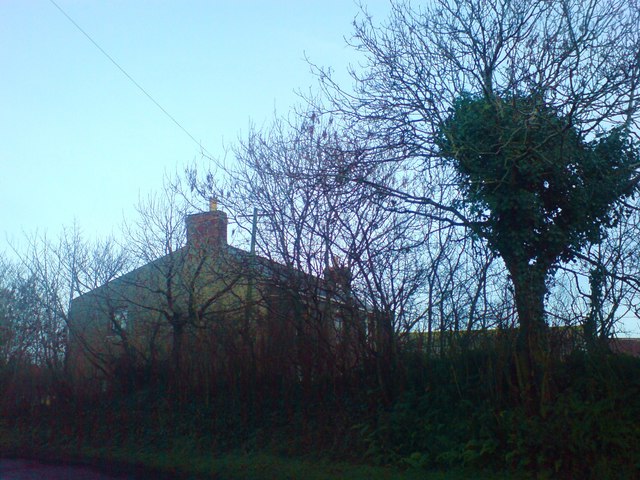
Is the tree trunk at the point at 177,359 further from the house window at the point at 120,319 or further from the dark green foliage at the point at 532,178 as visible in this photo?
the dark green foliage at the point at 532,178

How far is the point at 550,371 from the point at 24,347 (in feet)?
61.8

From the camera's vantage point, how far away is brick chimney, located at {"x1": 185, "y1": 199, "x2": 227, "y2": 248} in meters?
19.0

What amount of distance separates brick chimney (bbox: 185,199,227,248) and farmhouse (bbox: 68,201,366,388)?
0.11 ft

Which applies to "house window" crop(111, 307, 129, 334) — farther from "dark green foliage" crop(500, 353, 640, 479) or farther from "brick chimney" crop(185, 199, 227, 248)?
"dark green foliage" crop(500, 353, 640, 479)

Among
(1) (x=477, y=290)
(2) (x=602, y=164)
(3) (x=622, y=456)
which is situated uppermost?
(2) (x=602, y=164)

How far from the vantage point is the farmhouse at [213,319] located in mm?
17203

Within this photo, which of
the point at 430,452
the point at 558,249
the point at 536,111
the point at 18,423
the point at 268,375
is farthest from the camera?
the point at 18,423

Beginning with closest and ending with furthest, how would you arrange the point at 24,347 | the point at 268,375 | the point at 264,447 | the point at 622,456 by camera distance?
1. the point at 622,456
2. the point at 264,447
3. the point at 268,375
4. the point at 24,347

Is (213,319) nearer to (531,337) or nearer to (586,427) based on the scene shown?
(531,337)

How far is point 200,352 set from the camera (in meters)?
19.5

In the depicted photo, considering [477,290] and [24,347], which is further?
[24,347]

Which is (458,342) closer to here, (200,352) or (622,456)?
(622,456)

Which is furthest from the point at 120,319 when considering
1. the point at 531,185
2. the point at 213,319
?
the point at 531,185

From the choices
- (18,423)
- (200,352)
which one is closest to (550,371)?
(200,352)
